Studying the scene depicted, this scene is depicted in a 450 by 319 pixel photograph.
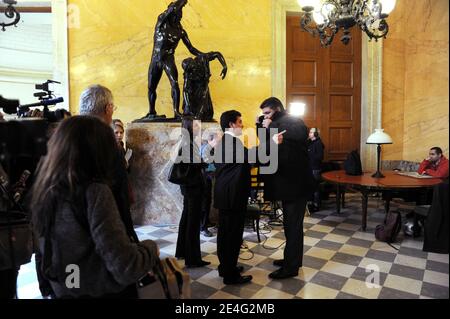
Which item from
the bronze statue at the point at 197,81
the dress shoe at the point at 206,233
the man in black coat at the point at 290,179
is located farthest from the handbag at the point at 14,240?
the bronze statue at the point at 197,81

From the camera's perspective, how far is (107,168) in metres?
1.30

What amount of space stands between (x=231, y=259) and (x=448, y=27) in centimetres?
225

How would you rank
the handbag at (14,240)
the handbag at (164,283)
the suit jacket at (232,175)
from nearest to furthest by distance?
1. the handbag at (164,283)
2. the handbag at (14,240)
3. the suit jacket at (232,175)

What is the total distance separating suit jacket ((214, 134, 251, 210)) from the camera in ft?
8.90

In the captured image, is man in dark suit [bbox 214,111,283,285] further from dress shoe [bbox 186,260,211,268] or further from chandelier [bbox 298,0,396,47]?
chandelier [bbox 298,0,396,47]

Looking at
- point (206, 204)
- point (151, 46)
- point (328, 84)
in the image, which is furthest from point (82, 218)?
point (328, 84)

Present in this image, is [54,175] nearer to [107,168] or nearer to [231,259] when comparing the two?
[107,168]

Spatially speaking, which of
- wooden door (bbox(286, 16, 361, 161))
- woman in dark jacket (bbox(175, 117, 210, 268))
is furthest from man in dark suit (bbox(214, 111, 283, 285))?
wooden door (bbox(286, 16, 361, 161))

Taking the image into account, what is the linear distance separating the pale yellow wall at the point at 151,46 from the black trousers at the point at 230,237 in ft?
11.5

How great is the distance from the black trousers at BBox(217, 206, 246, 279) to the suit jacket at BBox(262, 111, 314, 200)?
0.37m

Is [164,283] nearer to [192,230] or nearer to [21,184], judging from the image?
[21,184]

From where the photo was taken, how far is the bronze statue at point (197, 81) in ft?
15.0

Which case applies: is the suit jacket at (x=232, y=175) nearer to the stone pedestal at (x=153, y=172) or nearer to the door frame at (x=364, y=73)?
the stone pedestal at (x=153, y=172)
